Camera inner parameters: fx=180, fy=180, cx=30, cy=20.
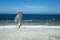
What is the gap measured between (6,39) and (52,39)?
238 centimetres

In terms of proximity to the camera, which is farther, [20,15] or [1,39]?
[20,15]

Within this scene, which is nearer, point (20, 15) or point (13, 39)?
point (13, 39)

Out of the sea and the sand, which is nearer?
the sand

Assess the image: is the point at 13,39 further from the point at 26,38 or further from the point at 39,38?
the point at 39,38

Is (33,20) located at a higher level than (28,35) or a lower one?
lower

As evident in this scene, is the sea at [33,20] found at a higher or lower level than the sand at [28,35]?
lower

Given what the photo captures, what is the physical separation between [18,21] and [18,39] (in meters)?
6.98

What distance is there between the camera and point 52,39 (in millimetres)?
9305

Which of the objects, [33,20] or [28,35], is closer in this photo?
[28,35]

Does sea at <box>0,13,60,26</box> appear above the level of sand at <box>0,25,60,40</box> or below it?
below

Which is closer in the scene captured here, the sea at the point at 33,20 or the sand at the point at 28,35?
the sand at the point at 28,35

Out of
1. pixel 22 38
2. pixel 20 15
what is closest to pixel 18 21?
pixel 20 15

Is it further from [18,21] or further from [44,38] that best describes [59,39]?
[18,21]

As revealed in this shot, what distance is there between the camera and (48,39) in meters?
9.28
